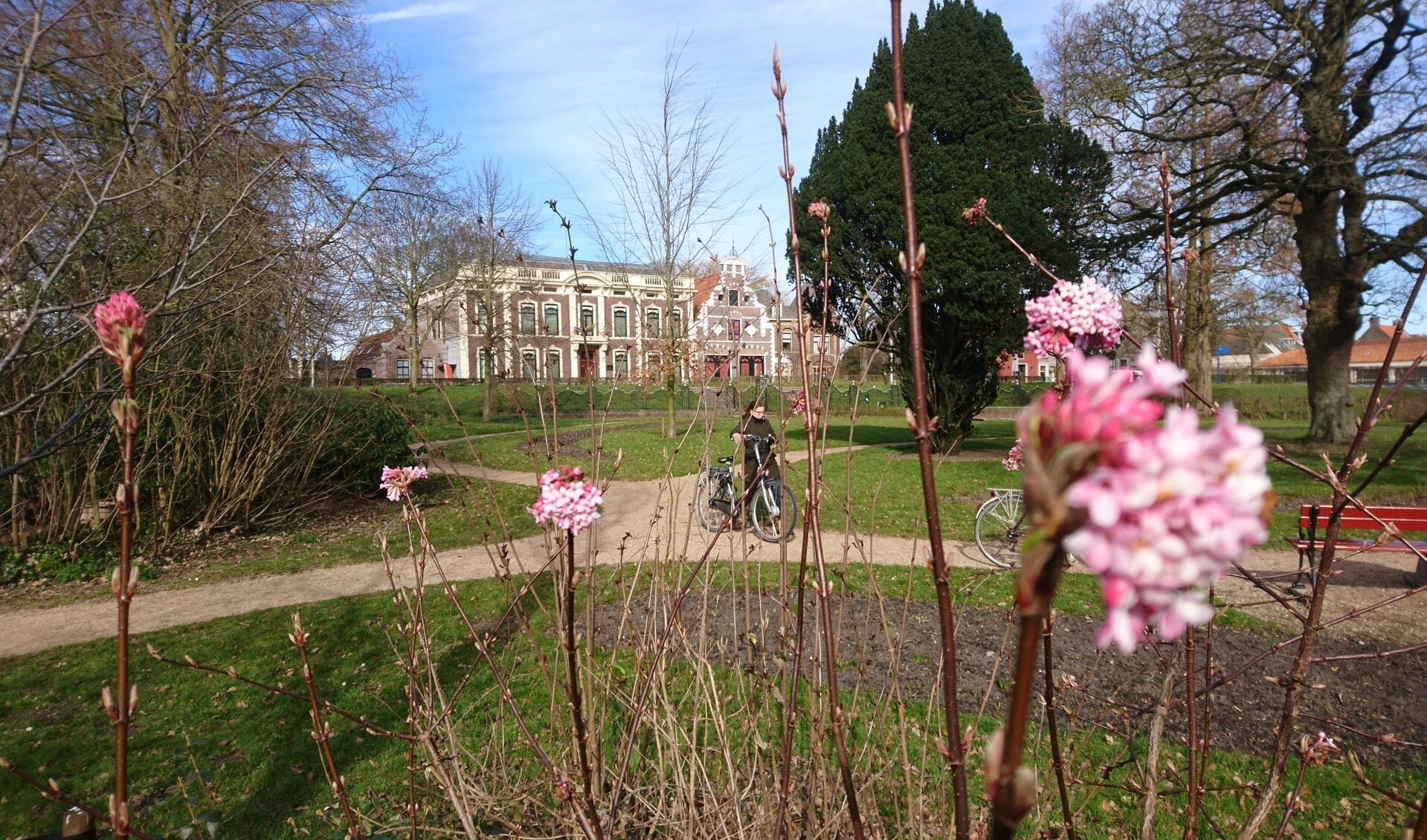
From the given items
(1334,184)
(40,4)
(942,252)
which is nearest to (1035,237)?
(942,252)

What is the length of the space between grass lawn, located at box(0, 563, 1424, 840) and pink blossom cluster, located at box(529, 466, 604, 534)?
3.67 ft

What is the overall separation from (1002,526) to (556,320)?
36907mm

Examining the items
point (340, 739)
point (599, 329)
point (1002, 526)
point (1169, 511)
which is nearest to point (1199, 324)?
point (1002, 526)

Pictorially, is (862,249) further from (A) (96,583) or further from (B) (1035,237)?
(A) (96,583)

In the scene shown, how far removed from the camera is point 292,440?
929 centimetres

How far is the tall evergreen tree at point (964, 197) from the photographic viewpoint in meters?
14.5

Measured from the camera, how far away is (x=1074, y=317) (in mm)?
1187

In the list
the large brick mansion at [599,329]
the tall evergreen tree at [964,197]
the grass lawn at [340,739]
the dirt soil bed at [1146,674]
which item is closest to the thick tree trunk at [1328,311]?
the tall evergreen tree at [964,197]

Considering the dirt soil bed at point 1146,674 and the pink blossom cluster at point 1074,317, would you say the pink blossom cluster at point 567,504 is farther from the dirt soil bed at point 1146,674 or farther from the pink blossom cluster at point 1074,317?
the dirt soil bed at point 1146,674

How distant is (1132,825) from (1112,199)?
565 inches

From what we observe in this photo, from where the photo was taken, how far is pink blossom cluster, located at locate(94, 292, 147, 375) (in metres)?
1.02

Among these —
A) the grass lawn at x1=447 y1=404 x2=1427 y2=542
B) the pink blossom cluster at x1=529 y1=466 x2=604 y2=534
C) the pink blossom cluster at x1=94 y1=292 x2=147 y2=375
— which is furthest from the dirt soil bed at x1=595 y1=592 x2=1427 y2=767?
the pink blossom cluster at x1=94 y1=292 x2=147 y2=375

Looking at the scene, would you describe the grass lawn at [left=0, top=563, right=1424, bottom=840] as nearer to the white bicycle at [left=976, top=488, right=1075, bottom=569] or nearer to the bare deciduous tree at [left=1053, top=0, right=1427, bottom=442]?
the white bicycle at [left=976, top=488, right=1075, bottom=569]

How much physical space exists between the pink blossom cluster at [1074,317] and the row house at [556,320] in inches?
48.6
